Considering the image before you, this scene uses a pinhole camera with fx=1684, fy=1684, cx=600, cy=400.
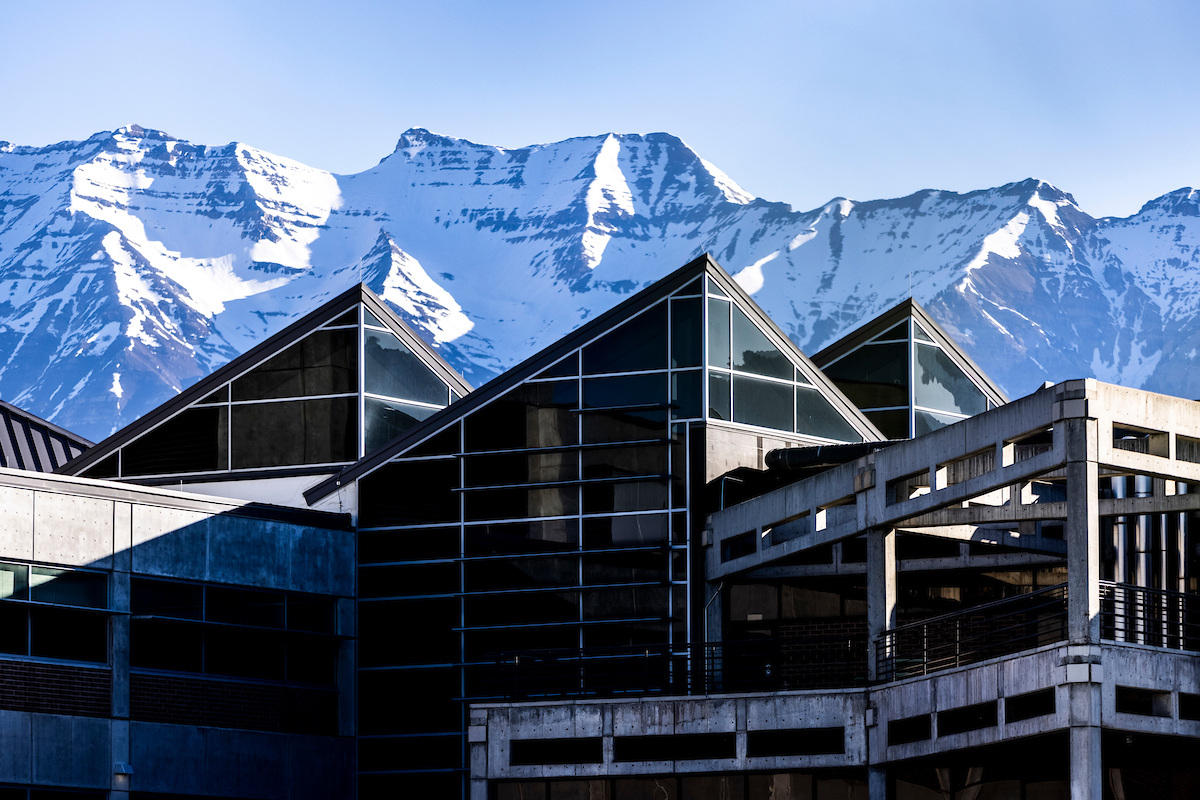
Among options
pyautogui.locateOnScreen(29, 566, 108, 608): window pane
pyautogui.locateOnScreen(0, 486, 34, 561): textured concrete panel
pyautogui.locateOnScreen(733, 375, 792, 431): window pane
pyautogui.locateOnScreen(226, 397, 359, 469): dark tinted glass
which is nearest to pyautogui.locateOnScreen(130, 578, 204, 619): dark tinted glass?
pyautogui.locateOnScreen(29, 566, 108, 608): window pane

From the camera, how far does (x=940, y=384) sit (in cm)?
4419

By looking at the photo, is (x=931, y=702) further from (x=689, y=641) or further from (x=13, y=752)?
(x=13, y=752)

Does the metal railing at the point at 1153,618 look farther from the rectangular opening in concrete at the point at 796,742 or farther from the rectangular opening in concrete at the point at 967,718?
the rectangular opening in concrete at the point at 796,742

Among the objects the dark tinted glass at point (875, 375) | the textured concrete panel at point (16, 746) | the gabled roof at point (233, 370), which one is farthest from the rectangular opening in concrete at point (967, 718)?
the dark tinted glass at point (875, 375)

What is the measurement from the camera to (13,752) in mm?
28328

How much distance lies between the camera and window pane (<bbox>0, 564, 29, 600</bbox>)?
2864 cm

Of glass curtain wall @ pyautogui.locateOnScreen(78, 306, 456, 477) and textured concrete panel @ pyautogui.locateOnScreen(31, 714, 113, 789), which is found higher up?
glass curtain wall @ pyautogui.locateOnScreen(78, 306, 456, 477)

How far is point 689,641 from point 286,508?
8630mm

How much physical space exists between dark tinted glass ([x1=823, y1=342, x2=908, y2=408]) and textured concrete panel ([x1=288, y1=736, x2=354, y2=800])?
16.6 metres

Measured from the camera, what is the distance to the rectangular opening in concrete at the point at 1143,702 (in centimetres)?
2508

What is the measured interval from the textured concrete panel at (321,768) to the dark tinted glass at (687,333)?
10512mm

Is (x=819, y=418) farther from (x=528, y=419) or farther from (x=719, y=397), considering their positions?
(x=528, y=419)

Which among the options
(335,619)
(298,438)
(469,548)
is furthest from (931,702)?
(298,438)

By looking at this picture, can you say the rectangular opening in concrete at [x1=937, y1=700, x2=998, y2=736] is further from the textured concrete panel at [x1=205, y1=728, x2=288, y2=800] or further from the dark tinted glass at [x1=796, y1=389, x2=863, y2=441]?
the textured concrete panel at [x1=205, y1=728, x2=288, y2=800]
